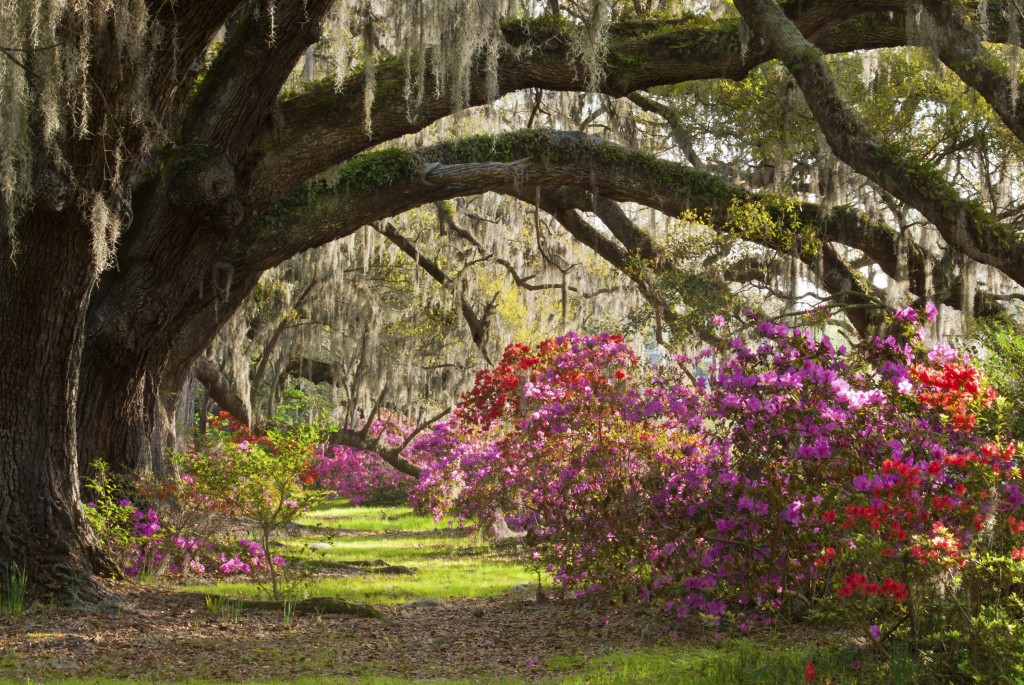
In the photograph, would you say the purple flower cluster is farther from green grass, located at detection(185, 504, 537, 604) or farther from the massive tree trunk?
the massive tree trunk

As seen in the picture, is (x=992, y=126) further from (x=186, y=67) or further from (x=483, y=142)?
(x=186, y=67)

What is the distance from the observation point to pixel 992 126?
10.7 m

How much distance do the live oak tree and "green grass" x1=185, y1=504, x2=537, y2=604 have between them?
1967 mm

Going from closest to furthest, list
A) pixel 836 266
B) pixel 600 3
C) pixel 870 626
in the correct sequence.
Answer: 1. pixel 870 626
2. pixel 600 3
3. pixel 836 266

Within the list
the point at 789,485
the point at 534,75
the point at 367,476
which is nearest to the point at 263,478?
the point at 534,75

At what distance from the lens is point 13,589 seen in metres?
6.50

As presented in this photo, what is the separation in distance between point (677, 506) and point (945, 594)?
7.58 feet

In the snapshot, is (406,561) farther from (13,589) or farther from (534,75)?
(534,75)

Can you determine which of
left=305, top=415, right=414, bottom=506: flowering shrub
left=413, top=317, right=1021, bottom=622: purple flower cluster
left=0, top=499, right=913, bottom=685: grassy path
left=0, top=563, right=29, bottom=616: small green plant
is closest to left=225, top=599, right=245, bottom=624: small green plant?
left=0, top=499, right=913, bottom=685: grassy path

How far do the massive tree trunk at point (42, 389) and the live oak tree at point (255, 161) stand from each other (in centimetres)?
1

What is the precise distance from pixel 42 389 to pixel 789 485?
4670 millimetres

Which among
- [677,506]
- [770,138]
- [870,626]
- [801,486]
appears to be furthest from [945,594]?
[770,138]

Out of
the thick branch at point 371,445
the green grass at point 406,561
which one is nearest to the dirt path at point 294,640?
the green grass at point 406,561

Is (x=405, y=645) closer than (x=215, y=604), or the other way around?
(x=405, y=645)
